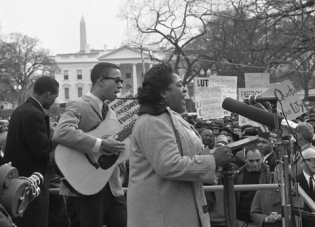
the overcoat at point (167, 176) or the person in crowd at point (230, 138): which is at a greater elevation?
the overcoat at point (167, 176)

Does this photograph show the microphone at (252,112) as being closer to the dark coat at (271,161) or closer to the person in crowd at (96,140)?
the person in crowd at (96,140)

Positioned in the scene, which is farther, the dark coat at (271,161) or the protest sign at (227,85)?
the protest sign at (227,85)

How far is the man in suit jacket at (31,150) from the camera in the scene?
4.77m

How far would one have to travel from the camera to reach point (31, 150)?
4809mm

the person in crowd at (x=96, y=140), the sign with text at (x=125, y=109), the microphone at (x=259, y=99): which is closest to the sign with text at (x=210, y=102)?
the sign with text at (x=125, y=109)

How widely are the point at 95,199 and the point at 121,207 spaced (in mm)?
299

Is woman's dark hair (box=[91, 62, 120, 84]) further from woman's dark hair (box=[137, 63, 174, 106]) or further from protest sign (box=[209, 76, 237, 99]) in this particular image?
protest sign (box=[209, 76, 237, 99])

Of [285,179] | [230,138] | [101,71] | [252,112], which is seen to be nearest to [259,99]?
[252,112]

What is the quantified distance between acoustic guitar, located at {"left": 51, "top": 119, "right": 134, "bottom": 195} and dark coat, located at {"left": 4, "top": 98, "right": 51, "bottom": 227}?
0.83 ft

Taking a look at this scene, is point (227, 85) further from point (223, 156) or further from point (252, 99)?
point (223, 156)

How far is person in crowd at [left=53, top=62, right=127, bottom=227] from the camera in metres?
4.48

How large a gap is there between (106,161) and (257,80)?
11253 mm

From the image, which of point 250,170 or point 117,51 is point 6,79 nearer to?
point 117,51

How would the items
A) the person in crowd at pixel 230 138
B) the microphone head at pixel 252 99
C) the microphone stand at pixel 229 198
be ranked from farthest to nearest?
the person in crowd at pixel 230 138
the microphone head at pixel 252 99
the microphone stand at pixel 229 198
